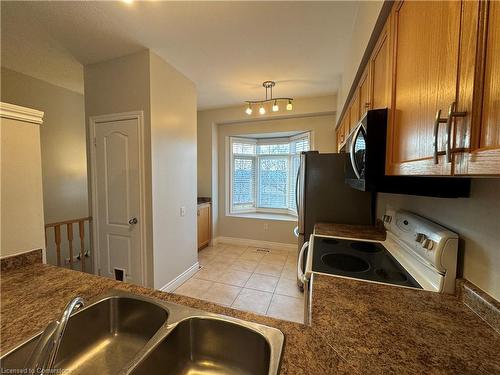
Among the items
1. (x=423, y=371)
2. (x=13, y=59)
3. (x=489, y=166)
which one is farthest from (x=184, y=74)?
(x=423, y=371)

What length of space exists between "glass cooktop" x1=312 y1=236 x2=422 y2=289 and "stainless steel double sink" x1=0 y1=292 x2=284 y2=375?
572 mm

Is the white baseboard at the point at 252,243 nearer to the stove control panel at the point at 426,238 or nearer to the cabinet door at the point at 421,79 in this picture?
the stove control panel at the point at 426,238

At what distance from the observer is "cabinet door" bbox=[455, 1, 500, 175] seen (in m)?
0.43

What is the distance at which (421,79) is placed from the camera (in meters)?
0.72

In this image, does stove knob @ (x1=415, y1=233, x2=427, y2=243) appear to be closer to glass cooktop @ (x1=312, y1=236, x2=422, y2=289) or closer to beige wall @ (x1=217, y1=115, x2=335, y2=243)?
glass cooktop @ (x1=312, y1=236, x2=422, y2=289)

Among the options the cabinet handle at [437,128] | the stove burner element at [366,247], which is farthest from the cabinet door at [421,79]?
the stove burner element at [366,247]

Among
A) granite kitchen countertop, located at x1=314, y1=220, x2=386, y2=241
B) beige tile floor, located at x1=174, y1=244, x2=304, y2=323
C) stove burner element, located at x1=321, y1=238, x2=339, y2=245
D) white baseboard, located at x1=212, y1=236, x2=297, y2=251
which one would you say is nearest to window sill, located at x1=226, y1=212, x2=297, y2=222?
white baseboard, located at x1=212, y1=236, x2=297, y2=251

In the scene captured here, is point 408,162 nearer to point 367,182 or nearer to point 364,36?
point 367,182

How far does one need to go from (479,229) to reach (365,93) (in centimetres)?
111

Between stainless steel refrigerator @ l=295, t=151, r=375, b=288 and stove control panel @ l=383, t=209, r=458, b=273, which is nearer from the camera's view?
stove control panel @ l=383, t=209, r=458, b=273

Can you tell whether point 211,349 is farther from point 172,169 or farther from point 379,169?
point 172,169

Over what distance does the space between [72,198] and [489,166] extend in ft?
14.3

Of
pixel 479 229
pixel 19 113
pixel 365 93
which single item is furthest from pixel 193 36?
pixel 479 229

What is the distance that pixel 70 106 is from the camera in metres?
3.25
